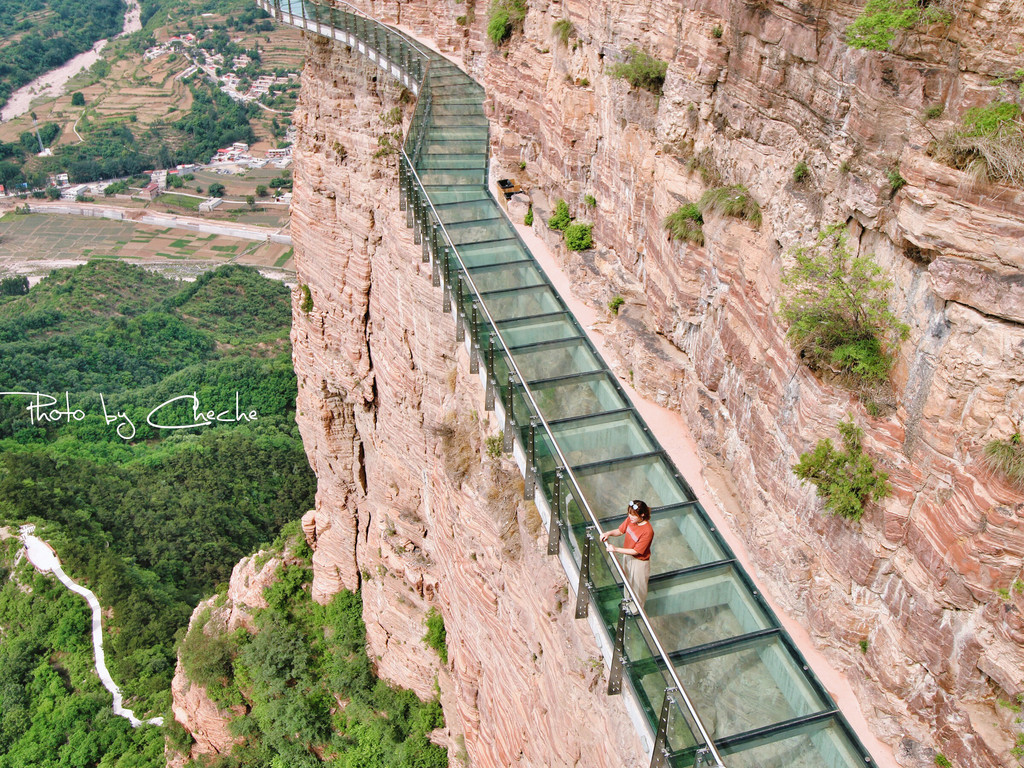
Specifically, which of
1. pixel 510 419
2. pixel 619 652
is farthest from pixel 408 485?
pixel 619 652

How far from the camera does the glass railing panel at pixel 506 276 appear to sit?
12258mm

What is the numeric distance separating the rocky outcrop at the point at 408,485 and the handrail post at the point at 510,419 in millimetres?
230

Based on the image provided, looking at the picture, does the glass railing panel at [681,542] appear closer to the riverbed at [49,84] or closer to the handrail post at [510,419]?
the handrail post at [510,419]

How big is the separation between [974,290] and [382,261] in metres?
11.7

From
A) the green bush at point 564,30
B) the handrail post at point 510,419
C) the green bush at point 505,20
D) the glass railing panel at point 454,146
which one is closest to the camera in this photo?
the handrail post at point 510,419

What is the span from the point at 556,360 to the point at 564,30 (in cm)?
592

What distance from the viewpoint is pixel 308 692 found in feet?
64.0

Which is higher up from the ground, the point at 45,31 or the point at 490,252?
the point at 490,252

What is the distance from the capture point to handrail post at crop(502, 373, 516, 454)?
384 inches

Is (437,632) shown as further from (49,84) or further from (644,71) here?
(49,84)

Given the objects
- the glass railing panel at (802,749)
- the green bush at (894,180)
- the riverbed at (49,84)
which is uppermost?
the green bush at (894,180)

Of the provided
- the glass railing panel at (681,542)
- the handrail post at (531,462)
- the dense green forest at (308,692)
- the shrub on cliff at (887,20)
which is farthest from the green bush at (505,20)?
the dense green forest at (308,692)

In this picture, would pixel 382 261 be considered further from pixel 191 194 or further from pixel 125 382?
pixel 191 194

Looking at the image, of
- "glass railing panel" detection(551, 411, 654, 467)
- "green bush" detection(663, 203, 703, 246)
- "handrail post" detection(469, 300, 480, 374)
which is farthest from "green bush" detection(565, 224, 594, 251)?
"glass railing panel" detection(551, 411, 654, 467)
